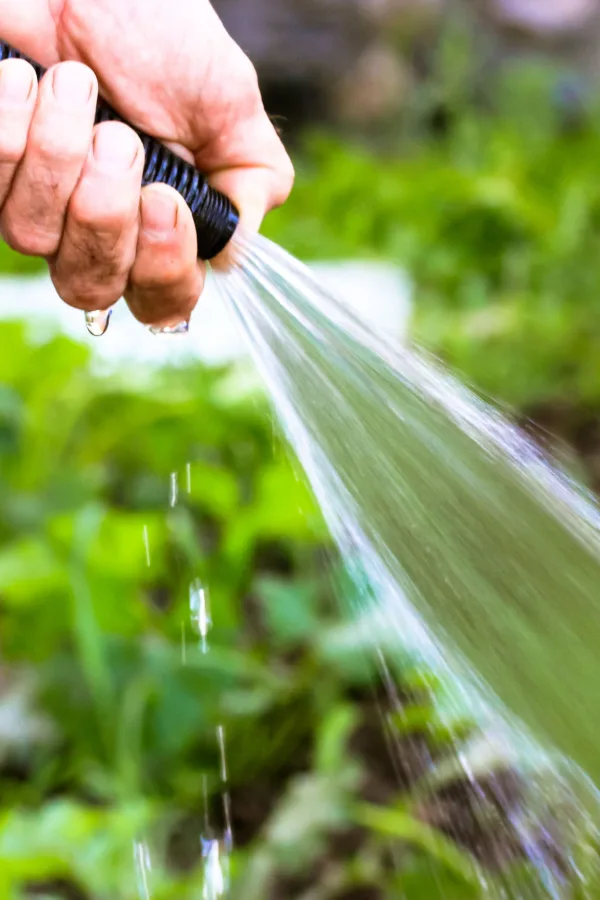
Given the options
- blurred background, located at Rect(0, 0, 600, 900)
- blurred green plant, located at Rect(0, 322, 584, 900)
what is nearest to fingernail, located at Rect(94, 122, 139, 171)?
blurred background, located at Rect(0, 0, 600, 900)

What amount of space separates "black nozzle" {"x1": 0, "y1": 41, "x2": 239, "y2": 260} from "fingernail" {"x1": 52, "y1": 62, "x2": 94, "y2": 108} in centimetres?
3

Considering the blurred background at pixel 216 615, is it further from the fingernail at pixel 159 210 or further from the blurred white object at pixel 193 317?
the fingernail at pixel 159 210

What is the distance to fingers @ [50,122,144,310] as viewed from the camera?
2.07 feet

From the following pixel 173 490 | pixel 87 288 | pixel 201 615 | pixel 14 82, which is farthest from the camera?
pixel 173 490

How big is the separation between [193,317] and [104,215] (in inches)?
50.1

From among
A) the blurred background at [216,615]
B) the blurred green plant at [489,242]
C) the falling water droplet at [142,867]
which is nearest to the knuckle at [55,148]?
the blurred background at [216,615]

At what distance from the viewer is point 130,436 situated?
57.1 inches

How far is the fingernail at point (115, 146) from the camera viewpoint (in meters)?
0.63

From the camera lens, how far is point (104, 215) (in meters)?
0.64

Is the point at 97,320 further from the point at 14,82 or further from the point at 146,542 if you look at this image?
the point at 146,542

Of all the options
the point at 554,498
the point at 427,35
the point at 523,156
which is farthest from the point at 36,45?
the point at 427,35

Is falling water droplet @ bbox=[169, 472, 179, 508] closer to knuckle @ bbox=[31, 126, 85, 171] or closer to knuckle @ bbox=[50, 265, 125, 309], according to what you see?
knuckle @ bbox=[50, 265, 125, 309]

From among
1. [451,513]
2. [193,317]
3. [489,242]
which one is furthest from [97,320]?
[489,242]

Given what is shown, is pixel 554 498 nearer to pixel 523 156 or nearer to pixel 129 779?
pixel 129 779
